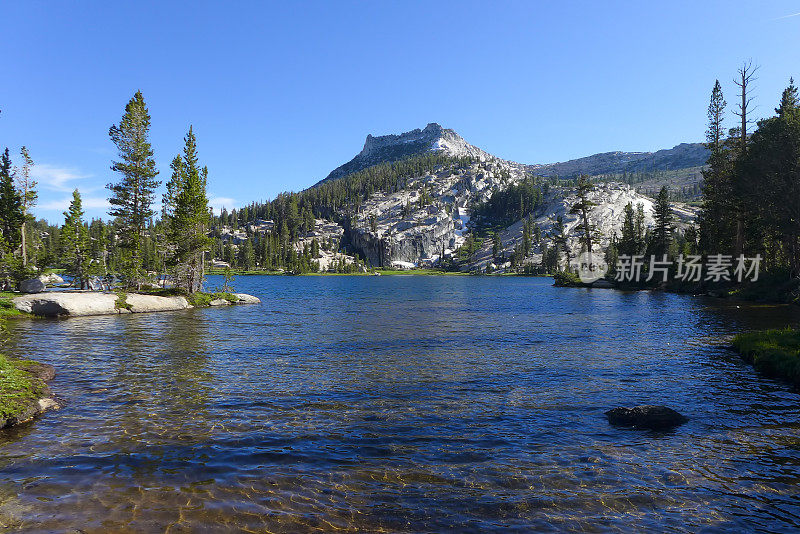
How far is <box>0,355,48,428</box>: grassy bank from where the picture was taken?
13312 millimetres

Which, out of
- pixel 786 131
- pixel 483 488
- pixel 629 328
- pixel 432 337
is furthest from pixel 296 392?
pixel 786 131

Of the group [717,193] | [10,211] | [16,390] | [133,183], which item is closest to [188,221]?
[133,183]

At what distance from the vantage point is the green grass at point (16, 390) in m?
13.5

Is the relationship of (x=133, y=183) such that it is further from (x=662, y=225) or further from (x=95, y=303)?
(x=662, y=225)

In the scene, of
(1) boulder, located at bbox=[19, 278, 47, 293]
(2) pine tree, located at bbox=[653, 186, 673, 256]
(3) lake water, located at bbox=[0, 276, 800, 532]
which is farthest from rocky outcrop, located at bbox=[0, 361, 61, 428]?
(2) pine tree, located at bbox=[653, 186, 673, 256]

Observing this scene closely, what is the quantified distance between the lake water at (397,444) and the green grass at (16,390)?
955mm

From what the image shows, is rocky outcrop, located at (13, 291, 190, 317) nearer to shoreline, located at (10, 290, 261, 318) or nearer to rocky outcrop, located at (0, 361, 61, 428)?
shoreline, located at (10, 290, 261, 318)

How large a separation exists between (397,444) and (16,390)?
13730 millimetres

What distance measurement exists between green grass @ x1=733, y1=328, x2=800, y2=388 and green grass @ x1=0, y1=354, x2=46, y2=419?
3062cm

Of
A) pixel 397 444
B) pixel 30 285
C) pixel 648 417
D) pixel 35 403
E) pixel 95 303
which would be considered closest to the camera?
pixel 397 444

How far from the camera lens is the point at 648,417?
1407 cm

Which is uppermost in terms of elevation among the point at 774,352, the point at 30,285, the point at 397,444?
the point at 30,285

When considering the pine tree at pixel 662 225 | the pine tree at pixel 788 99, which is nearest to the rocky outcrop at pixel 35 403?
the pine tree at pixel 788 99

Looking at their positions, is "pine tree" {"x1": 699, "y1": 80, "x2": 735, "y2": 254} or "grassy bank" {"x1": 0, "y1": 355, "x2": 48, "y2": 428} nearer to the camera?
"grassy bank" {"x1": 0, "y1": 355, "x2": 48, "y2": 428}
